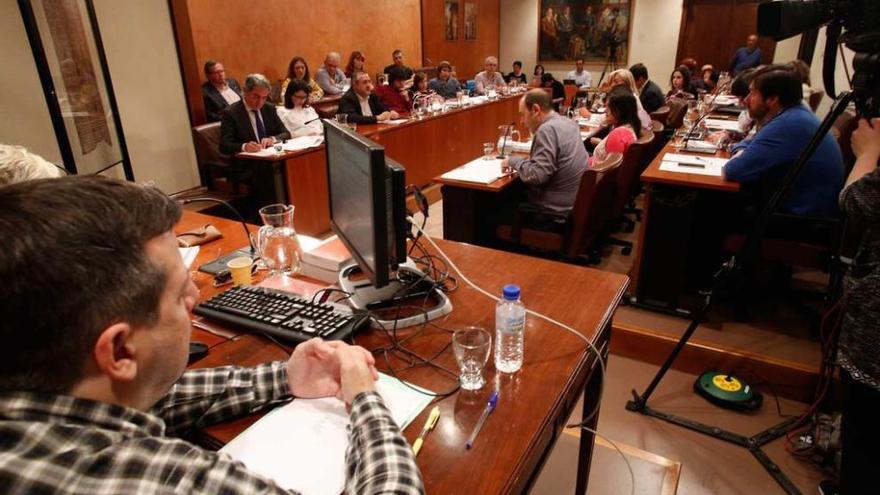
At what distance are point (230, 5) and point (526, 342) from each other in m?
6.09

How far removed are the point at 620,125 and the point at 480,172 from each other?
3.89 ft

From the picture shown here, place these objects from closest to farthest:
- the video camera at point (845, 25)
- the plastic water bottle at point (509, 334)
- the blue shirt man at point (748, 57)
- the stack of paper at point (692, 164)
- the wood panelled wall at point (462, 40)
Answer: the plastic water bottle at point (509, 334) → the video camera at point (845, 25) → the stack of paper at point (692, 164) → the blue shirt man at point (748, 57) → the wood panelled wall at point (462, 40)

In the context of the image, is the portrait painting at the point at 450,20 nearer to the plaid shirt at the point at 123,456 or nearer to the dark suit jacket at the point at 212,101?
the dark suit jacket at the point at 212,101

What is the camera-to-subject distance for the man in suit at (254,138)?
11.9ft

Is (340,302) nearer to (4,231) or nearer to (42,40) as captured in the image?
(4,231)

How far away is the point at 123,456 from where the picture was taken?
0.57m

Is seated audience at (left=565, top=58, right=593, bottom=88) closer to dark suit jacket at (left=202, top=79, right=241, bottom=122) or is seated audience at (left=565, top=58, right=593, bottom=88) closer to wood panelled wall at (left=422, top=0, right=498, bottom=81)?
wood panelled wall at (left=422, top=0, right=498, bottom=81)

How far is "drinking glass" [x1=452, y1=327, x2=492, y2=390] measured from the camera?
103 cm

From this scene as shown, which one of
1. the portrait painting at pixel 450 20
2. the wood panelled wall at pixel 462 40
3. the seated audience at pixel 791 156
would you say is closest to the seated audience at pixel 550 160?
the seated audience at pixel 791 156

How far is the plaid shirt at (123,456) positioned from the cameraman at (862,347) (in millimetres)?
1309

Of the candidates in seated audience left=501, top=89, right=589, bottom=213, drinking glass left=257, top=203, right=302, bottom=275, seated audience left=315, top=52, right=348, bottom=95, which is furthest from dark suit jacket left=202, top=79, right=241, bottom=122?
drinking glass left=257, top=203, right=302, bottom=275

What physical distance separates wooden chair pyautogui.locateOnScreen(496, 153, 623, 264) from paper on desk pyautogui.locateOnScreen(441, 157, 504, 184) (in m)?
0.27

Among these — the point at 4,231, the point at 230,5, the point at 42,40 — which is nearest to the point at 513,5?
the point at 230,5

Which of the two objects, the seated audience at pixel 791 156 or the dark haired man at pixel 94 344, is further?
the seated audience at pixel 791 156
